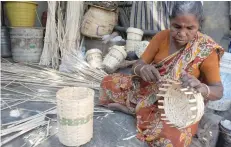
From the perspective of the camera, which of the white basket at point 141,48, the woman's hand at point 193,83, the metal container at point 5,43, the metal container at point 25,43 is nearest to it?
the woman's hand at point 193,83

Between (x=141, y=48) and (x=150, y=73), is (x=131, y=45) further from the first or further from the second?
(x=150, y=73)

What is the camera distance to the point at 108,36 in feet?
11.6

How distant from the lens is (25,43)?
344 centimetres

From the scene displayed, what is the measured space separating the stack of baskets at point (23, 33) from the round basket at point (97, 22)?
708 millimetres

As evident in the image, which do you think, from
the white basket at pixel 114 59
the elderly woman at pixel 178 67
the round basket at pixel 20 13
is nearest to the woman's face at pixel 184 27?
the elderly woman at pixel 178 67

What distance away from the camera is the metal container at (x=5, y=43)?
358 centimetres

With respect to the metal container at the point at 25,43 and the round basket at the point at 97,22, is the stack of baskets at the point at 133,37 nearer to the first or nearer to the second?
the round basket at the point at 97,22

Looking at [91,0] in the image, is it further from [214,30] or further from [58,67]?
[214,30]

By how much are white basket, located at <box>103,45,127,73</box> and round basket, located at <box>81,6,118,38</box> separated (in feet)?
1.87

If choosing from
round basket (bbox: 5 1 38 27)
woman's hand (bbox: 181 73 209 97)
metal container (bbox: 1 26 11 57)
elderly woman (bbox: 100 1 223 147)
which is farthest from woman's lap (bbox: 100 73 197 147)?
metal container (bbox: 1 26 11 57)

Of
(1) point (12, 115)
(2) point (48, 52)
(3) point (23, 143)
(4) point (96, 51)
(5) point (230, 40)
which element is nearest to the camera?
(3) point (23, 143)

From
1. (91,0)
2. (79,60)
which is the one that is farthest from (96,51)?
(91,0)

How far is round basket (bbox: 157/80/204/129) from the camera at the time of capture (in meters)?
1.25

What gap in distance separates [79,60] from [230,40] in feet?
6.67
